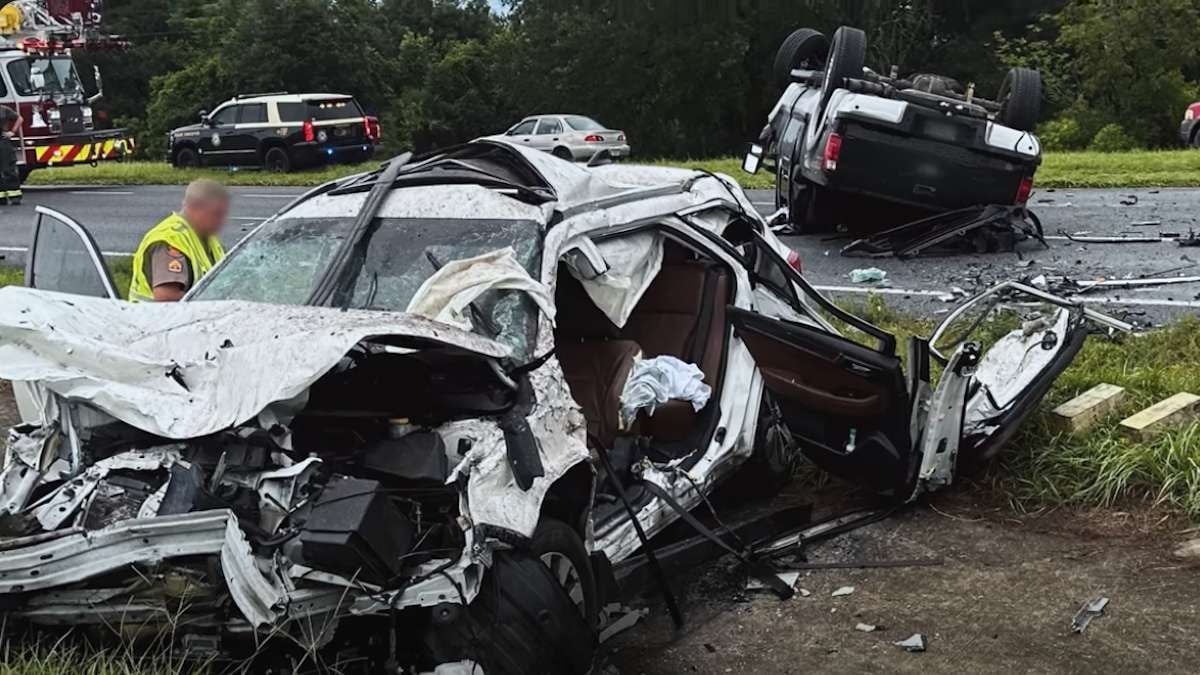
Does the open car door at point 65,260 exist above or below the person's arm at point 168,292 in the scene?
above

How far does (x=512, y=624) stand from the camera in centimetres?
360

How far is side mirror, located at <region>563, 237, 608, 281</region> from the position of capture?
473cm

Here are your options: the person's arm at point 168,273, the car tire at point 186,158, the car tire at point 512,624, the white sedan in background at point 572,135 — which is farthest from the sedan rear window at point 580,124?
the car tire at point 512,624

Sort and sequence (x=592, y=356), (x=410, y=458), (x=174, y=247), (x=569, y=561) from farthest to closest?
(x=174, y=247), (x=592, y=356), (x=569, y=561), (x=410, y=458)

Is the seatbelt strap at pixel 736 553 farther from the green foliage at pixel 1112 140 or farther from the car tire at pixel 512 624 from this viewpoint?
the green foliage at pixel 1112 140

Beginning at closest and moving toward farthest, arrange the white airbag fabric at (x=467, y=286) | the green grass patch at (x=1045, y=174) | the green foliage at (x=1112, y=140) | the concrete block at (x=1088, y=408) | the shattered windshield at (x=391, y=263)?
the white airbag fabric at (x=467, y=286), the shattered windshield at (x=391, y=263), the concrete block at (x=1088, y=408), the green grass patch at (x=1045, y=174), the green foliage at (x=1112, y=140)

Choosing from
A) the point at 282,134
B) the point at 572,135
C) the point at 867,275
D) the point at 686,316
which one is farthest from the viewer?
the point at 572,135

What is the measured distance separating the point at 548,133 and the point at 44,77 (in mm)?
9898

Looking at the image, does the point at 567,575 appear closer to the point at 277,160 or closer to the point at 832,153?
the point at 832,153

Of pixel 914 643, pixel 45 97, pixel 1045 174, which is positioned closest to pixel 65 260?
pixel 914 643

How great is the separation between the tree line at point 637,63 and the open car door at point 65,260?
28.1 meters

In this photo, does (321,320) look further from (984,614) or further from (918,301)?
(918,301)

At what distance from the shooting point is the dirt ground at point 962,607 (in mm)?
4367

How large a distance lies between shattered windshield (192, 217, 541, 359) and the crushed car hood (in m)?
0.28
